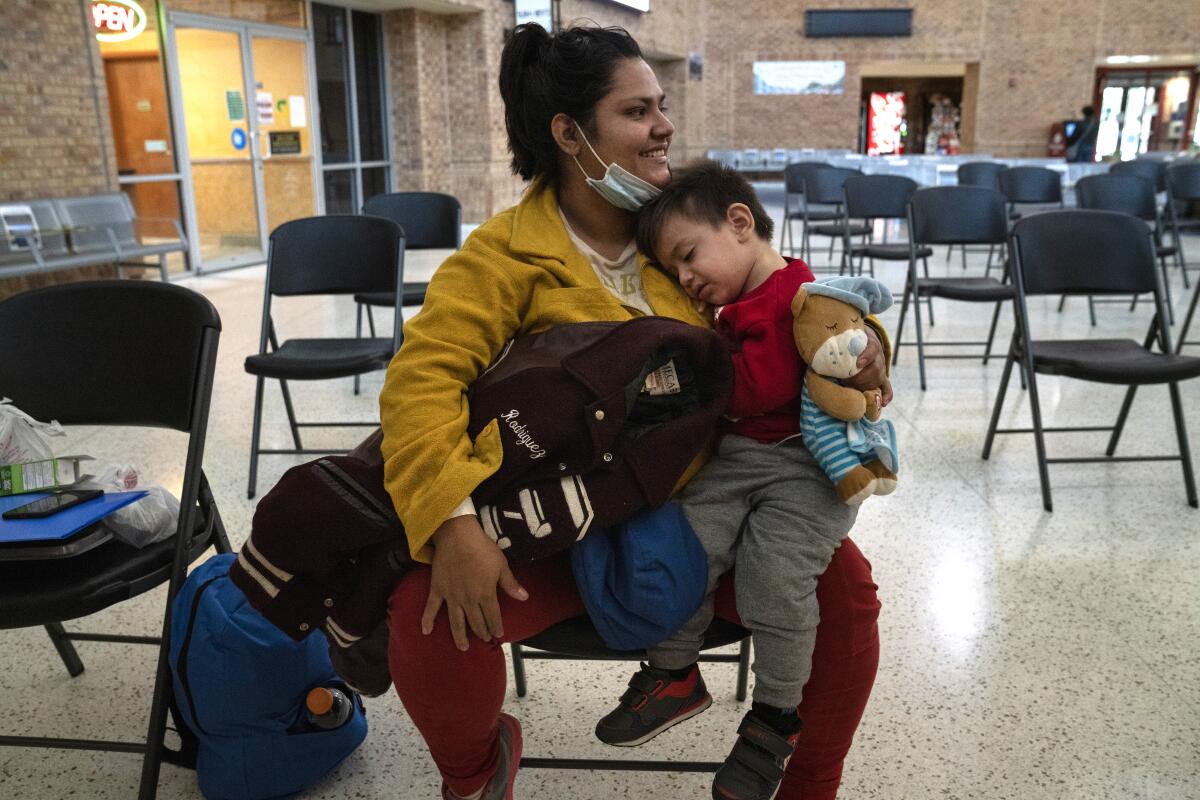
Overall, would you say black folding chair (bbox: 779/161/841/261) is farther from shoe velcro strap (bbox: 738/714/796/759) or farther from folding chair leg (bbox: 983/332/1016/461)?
shoe velcro strap (bbox: 738/714/796/759)

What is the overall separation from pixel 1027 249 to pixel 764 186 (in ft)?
49.9

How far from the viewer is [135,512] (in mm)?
1590

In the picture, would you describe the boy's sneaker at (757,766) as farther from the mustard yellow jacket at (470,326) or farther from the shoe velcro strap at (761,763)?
the mustard yellow jacket at (470,326)

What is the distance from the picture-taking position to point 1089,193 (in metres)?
5.67

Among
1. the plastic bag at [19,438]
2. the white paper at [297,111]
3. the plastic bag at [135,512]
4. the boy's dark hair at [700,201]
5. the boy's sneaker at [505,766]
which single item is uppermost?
the white paper at [297,111]

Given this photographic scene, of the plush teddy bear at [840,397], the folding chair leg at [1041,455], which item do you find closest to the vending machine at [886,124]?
the folding chair leg at [1041,455]

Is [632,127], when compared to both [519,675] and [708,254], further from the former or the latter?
[519,675]

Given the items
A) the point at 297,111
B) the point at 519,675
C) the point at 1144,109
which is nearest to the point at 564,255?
the point at 519,675

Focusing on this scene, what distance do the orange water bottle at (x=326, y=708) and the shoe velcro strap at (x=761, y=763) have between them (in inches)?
30.0

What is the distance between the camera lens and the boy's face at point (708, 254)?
138 centimetres

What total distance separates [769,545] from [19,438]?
4.30ft

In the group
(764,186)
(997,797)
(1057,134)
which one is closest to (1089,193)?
(997,797)

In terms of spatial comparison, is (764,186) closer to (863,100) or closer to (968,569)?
(863,100)

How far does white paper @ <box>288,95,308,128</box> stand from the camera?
9.44 meters
